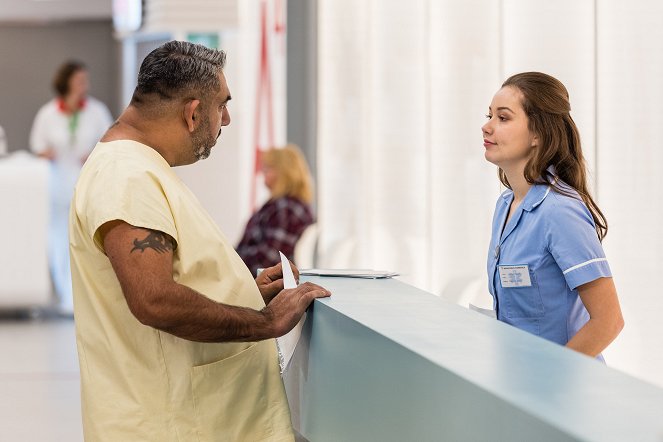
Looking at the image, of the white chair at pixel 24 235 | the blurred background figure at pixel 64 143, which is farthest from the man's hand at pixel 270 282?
the blurred background figure at pixel 64 143

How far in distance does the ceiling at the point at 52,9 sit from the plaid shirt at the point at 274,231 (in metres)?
10.6

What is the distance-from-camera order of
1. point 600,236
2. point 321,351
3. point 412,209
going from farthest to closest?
point 412,209, point 600,236, point 321,351

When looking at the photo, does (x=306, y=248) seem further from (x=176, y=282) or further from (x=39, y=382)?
(x=176, y=282)

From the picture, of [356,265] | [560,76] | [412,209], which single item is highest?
[560,76]

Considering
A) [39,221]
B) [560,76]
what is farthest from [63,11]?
[560,76]

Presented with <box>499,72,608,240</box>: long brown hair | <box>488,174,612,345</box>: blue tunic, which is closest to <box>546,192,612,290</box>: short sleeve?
<box>488,174,612,345</box>: blue tunic

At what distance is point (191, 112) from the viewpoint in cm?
209

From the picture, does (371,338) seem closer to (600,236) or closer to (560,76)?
(600,236)

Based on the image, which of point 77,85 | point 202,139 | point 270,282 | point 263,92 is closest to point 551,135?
point 270,282

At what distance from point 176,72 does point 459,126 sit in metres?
2.21

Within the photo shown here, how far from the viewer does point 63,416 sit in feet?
16.4

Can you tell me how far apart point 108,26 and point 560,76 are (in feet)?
49.4

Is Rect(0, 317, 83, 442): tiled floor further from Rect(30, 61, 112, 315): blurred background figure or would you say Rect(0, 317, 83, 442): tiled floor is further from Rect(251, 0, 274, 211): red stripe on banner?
Rect(251, 0, 274, 211): red stripe on banner

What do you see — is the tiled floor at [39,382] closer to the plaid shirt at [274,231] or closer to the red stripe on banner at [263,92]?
the plaid shirt at [274,231]
